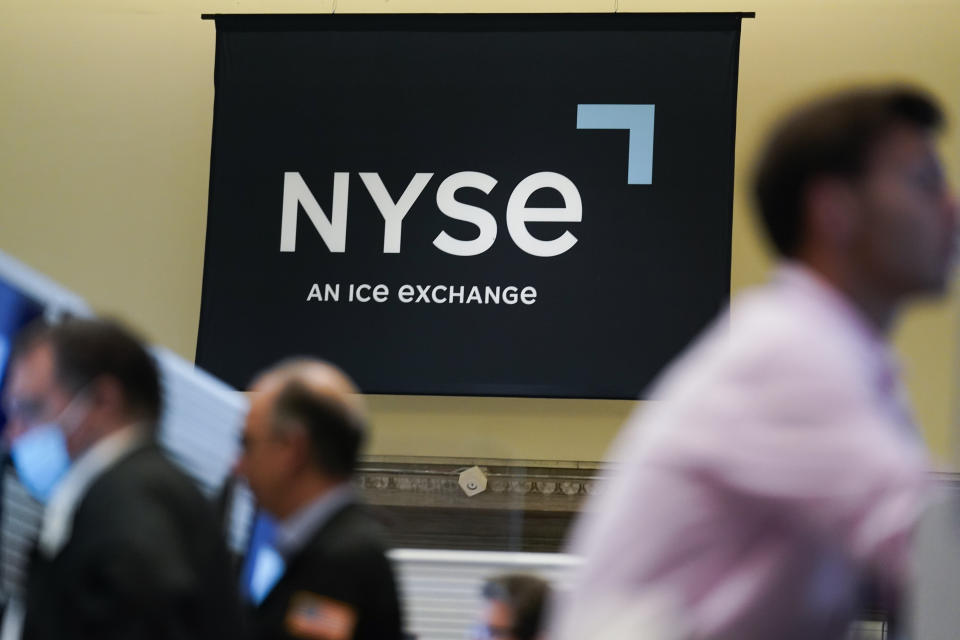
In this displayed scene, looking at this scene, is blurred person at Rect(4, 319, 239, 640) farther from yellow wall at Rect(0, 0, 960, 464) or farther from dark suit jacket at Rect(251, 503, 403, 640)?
yellow wall at Rect(0, 0, 960, 464)

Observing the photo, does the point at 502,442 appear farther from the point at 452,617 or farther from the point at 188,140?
the point at 452,617

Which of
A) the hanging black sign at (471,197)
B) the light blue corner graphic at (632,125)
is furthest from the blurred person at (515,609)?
the light blue corner graphic at (632,125)

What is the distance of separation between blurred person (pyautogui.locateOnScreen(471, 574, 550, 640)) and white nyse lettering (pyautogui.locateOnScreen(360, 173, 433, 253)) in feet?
17.0

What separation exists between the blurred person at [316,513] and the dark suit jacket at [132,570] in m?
0.26

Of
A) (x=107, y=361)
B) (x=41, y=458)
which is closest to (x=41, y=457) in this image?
(x=41, y=458)

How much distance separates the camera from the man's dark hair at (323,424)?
9.56 feet

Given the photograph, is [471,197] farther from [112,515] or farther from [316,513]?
[112,515]

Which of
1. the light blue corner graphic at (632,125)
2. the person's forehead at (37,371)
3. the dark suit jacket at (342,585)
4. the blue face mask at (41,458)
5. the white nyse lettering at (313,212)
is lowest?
the dark suit jacket at (342,585)

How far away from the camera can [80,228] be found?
10.2 metres

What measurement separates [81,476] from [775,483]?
1.45m

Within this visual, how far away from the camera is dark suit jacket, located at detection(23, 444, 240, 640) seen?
2258mm

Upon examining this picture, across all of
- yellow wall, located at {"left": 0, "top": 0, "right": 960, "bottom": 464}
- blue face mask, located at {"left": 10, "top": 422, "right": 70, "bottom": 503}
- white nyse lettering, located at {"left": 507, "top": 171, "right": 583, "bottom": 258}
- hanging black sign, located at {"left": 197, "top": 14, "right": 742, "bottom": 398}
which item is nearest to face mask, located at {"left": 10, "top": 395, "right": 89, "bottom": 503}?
blue face mask, located at {"left": 10, "top": 422, "right": 70, "bottom": 503}

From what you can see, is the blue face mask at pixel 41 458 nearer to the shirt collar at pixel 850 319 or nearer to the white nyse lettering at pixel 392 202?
the shirt collar at pixel 850 319

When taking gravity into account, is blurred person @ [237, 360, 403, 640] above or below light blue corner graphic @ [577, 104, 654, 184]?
below
